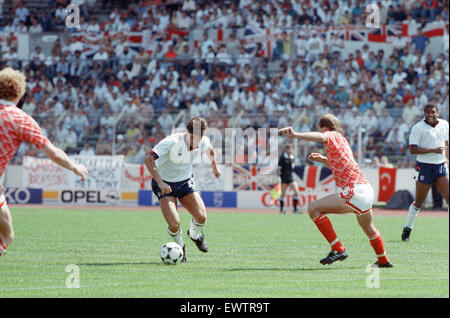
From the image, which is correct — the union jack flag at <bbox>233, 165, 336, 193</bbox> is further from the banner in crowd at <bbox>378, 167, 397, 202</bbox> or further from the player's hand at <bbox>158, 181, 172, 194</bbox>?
the player's hand at <bbox>158, 181, 172, 194</bbox>

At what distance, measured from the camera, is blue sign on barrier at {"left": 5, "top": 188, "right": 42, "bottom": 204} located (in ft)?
93.2

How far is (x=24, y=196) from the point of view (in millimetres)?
28484

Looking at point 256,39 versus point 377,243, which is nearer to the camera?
point 377,243

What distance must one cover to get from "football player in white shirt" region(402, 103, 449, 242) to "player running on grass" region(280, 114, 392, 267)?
157 inches

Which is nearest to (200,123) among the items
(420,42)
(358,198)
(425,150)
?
(358,198)

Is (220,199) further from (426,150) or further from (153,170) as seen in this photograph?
(153,170)

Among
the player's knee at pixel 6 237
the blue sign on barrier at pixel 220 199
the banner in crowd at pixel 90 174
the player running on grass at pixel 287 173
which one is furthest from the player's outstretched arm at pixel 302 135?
the banner in crowd at pixel 90 174

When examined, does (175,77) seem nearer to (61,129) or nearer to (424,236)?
(61,129)

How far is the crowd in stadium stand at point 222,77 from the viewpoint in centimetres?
2667

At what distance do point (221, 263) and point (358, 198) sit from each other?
2.14 meters

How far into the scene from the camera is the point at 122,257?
11.8 m

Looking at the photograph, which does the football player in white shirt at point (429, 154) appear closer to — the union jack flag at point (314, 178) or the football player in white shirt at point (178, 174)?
the football player in white shirt at point (178, 174)

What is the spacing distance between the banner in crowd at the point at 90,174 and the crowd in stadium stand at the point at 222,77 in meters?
0.44

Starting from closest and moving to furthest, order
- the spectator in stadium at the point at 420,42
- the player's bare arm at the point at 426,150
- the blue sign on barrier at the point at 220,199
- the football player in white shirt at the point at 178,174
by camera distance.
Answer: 1. the football player in white shirt at the point at 178,174
2. the player's bare arm at the point at 426,150
3. the blue sign on barrier at the point at 220,199
4. the spectator in stadium at the point at 420,42
